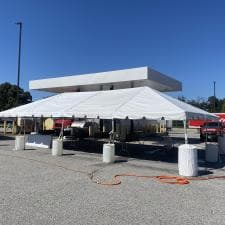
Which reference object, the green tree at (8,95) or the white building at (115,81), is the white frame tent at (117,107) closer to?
the white building at (115,81)

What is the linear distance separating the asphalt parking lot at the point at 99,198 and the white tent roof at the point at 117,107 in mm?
2226

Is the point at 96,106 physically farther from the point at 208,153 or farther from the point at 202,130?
the point at 202,130

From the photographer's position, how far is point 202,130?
3064cm

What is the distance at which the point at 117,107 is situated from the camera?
14820 millimetres

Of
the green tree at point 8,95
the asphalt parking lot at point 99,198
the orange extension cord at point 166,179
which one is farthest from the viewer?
the green tree at point 8,95

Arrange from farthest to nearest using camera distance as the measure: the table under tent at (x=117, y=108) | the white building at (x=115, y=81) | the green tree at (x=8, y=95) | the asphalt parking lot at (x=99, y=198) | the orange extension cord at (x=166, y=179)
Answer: the green tree at (x=8, y=95), the white building at (x=115, y=81), the table under tent at (x=117, y=108), the orange extension cord at (x=166, y=179), the asphalt parking lot at (x=99, y=198)

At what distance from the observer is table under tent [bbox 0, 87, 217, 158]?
13.2m

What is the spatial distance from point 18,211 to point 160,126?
123 ft

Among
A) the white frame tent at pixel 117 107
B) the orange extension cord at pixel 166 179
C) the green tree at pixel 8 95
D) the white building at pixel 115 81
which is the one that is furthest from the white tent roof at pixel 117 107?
the green tree at pixel 8 95

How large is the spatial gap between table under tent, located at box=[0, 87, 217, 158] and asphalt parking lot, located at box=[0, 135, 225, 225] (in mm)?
2204

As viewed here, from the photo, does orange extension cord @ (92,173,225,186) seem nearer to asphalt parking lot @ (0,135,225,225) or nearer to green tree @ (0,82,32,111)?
asphalt parking lot @ (0,135,225,225)

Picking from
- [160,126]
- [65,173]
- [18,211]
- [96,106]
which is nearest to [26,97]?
[160,126]

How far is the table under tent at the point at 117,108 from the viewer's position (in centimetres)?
1318

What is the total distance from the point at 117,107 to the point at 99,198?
723 centimetres
